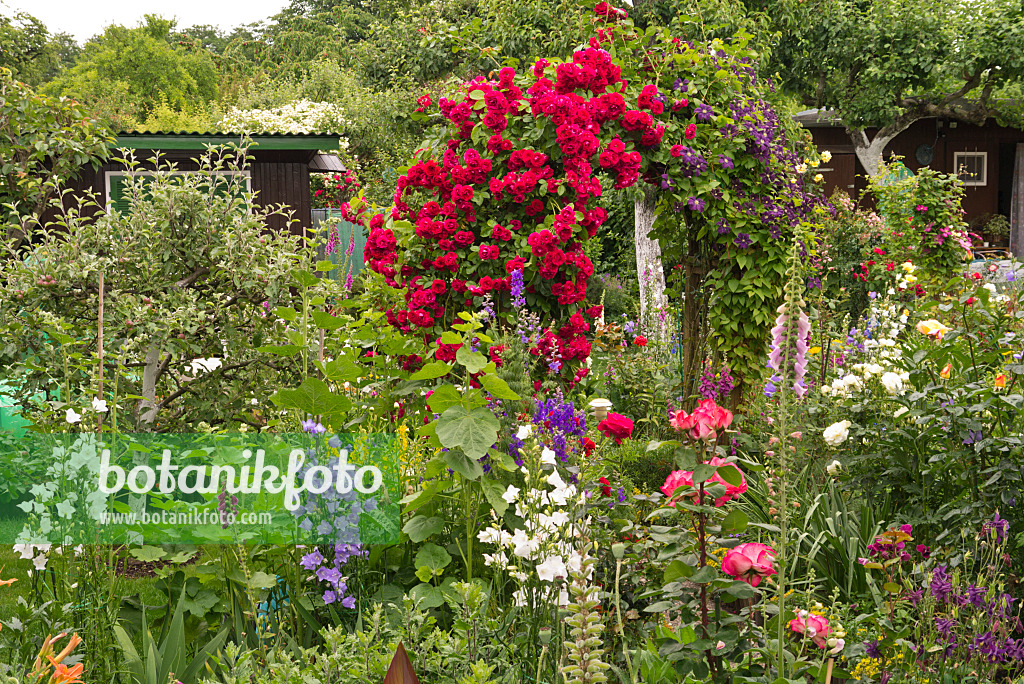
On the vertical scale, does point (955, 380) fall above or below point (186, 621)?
above

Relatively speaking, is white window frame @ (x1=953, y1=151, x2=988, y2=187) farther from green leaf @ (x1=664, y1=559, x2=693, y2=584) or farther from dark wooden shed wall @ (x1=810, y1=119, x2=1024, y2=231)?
green leaf @ (x1=664, y1=559, x2=693, y2=584)

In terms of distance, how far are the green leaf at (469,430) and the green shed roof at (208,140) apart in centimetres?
802

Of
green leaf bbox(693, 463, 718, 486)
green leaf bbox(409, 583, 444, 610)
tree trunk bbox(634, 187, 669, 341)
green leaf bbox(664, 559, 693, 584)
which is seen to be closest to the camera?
green leaf bbox(693, 463, 718, 486)

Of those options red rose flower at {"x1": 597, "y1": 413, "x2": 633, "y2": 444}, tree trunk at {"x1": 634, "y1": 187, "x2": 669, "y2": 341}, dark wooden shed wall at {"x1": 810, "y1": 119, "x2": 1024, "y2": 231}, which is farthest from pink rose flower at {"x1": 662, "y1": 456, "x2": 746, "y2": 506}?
dark wooden shed wall at {"x1": 810, "y1": 119, "x2": 1024, "y2": 231}

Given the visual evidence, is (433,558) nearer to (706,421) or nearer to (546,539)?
(546,539)

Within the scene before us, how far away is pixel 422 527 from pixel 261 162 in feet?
30.0

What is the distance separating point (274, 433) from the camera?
2.98 metres

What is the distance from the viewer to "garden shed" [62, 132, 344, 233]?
9.55 m

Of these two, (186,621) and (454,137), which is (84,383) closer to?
(186,621)

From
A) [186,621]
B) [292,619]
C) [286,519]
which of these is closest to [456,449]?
[286,519]

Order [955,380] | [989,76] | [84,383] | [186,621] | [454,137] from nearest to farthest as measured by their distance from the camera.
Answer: [186,621], [955,380], [84,383], [454,137], [989,76]

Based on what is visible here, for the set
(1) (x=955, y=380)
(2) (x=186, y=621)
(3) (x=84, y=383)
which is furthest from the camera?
(3) (x=84, y=383)

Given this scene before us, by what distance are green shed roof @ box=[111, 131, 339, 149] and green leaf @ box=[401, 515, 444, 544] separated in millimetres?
8049

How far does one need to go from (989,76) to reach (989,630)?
14638mm
